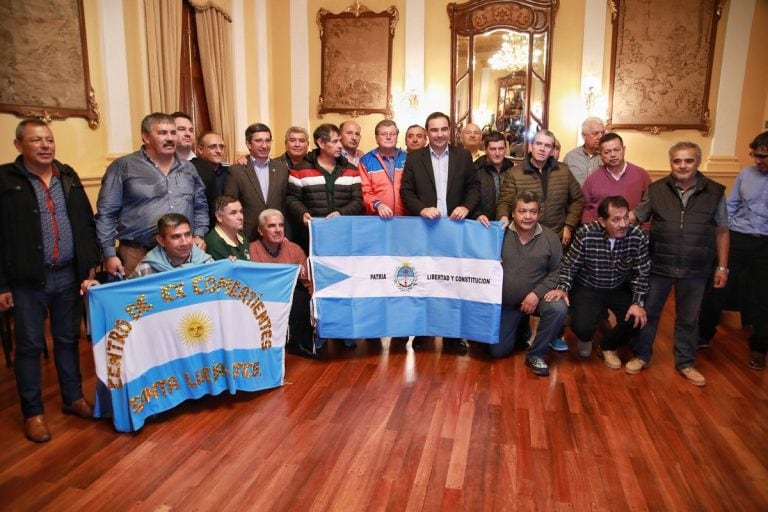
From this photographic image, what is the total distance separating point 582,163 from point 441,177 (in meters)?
1.53

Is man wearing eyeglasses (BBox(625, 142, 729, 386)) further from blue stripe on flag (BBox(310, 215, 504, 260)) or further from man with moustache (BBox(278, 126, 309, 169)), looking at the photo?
man with moustache (BBox(278, 126, 309, 169))

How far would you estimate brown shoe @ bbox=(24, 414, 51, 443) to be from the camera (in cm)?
264

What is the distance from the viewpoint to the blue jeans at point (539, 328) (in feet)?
11.3

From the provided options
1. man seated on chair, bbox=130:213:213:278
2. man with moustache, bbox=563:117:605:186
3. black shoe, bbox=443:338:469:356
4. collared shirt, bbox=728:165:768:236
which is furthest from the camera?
man with moustache, bbox=563:117:605:186

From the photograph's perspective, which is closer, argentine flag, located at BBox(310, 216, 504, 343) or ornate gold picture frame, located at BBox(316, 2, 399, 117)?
argentine flag, located at BBox(310, 216, 504, 343)

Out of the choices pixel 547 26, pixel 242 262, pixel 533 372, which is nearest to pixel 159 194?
pixel 242 262

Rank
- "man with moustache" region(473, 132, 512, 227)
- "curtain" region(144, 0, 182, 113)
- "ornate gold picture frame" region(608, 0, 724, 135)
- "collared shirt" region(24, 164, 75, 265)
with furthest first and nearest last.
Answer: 1. "ornate gold picture frame" region(608, 0, 724, 135)
2. "curtain" region(144, 0, 182, 113)
3. "man with moustache" region(473, 132, 512, 227)
4. "collared shirt" region(24, 164, 75, 265)

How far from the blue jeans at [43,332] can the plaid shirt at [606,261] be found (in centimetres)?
286

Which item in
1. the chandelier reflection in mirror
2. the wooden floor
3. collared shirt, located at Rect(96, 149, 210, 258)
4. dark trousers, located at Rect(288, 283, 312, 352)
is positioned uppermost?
the chandelier reflection in mirror

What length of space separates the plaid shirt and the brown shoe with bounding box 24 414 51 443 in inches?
119

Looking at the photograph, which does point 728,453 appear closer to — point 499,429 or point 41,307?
point 499,429

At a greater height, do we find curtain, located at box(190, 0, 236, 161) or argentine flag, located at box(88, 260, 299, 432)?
curtain, located at box(190, 0, 236, 161)

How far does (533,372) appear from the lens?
3.49 m

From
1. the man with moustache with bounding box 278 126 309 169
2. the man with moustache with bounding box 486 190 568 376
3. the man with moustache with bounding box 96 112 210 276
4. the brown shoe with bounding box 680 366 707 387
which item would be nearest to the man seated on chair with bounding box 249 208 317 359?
the man with moustache with bounding box 96 112 210 276
